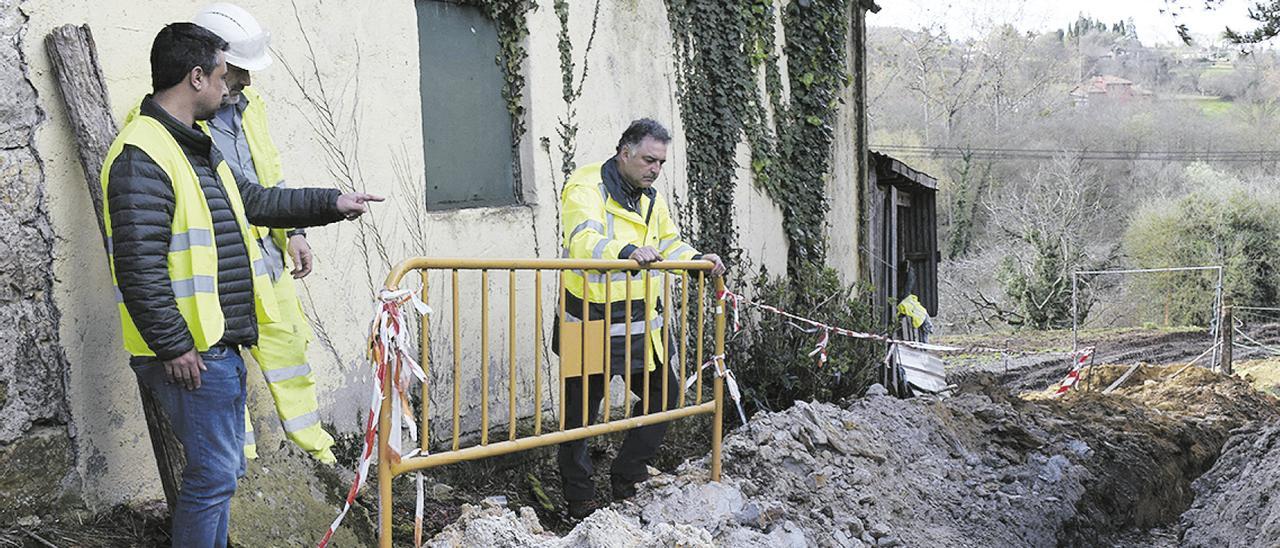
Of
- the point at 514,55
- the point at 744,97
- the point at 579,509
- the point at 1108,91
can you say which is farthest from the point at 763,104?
the point at 1108,91

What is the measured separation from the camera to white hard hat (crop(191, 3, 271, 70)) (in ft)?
13.8

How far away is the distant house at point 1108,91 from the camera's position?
181 ft

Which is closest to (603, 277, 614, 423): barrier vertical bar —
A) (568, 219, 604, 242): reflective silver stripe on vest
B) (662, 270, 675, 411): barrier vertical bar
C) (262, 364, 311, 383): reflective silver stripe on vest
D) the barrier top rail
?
the barrier top rail

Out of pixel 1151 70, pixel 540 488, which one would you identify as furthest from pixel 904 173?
pixel 1151 70

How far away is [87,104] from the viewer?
177 inches

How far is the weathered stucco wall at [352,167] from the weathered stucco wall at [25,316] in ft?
0.18

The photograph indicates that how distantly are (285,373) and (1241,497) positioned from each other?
21.0 feet

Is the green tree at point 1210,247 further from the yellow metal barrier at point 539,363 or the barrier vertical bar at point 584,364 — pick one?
the barrier vertical bar at point 584,364

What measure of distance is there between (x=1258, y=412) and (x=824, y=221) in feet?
17.5

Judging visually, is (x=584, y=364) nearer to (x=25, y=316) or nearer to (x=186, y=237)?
Result: (x=186, y=237)

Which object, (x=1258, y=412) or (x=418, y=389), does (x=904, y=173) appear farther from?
(x=418, y=389)

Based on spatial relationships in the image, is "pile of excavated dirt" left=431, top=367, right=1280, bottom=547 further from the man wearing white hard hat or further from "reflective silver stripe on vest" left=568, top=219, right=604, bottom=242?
"reflective silver stripe on vest" left=568, top=219, right=604, bottom=242

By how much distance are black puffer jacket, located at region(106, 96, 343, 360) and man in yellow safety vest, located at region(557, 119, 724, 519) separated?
189 cm

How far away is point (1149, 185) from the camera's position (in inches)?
1855
